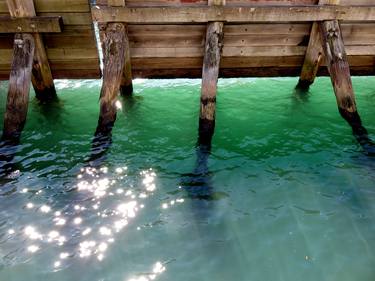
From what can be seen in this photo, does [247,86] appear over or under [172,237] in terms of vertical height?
over

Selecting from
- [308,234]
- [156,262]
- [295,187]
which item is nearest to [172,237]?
[156,262]

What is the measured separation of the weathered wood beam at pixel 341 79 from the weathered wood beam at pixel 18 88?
→ 203 inches

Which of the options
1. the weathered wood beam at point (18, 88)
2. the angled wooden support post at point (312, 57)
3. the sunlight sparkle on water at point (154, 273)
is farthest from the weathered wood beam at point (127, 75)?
the sunlight sparkle on water at point (154, 273)

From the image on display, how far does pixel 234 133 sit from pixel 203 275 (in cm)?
314

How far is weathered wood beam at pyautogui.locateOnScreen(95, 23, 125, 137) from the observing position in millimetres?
5371

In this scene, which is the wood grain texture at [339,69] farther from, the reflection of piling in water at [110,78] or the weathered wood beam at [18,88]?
the weathered wood beam at [18,88]

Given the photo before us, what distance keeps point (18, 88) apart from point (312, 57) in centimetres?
554

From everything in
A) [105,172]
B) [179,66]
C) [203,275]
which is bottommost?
[203,275]

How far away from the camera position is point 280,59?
6.67 meters

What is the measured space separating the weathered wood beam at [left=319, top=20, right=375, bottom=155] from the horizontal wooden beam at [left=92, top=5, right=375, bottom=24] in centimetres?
25

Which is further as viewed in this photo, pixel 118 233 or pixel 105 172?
pixel 105 172

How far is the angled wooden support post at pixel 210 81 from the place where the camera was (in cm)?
530

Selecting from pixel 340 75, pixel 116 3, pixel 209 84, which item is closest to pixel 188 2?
pixel 116 3

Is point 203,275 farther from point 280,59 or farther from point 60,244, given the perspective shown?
point 280,59
